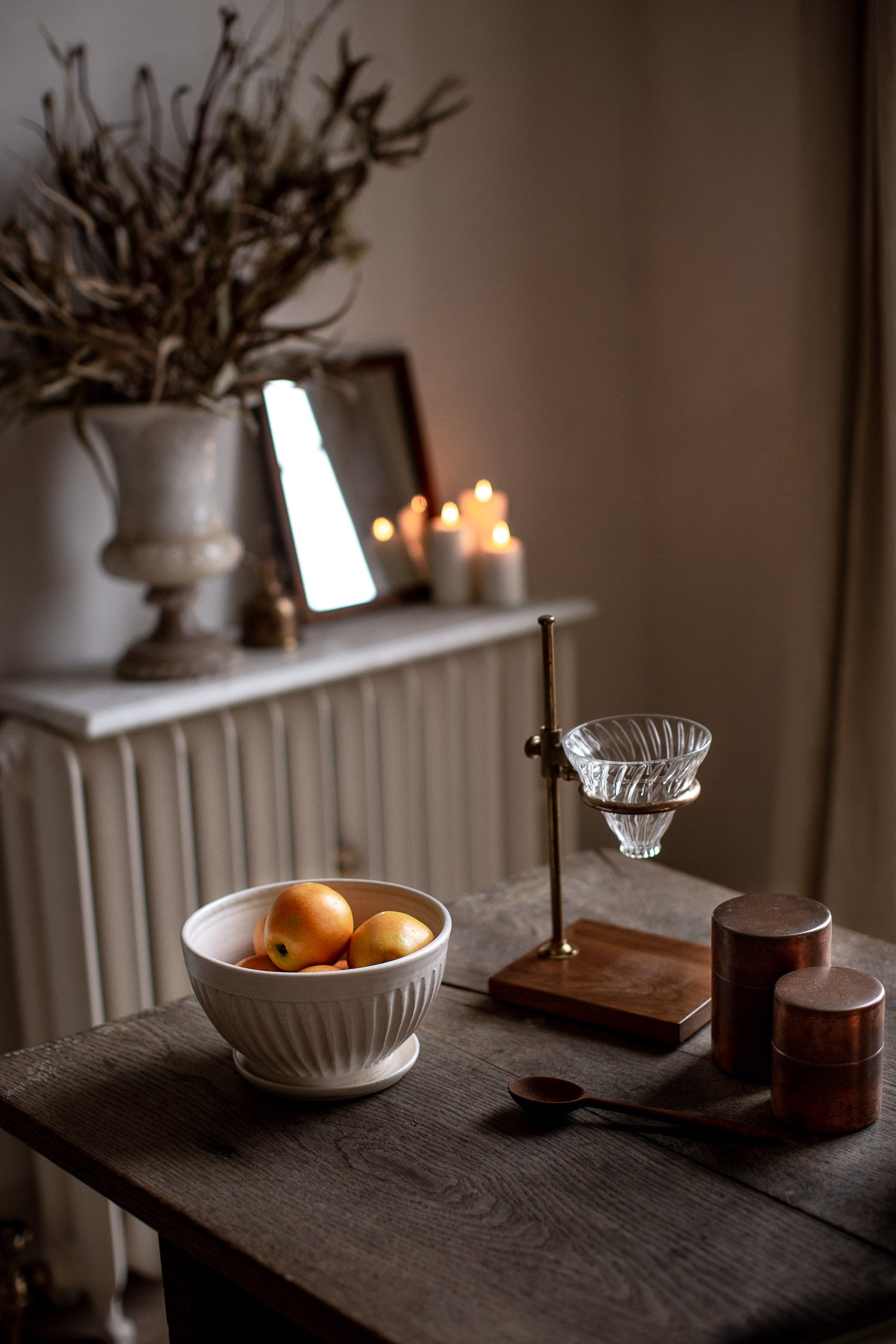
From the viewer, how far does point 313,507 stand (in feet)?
6.68

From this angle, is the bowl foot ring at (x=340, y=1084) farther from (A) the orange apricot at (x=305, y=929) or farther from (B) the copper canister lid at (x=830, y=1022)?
(B) the copper canister lid at (x=830, y=1022)

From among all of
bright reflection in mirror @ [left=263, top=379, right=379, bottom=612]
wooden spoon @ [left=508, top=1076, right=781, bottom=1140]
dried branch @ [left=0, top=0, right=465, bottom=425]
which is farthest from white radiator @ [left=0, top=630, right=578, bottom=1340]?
wooden spoon @ [left=508, top=1076, right=781, bottom=1140]

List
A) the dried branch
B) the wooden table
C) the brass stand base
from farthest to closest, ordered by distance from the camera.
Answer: the dried branch
the brass stand base
the wooden table

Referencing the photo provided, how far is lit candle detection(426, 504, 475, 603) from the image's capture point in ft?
7.03

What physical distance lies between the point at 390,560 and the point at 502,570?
193mm

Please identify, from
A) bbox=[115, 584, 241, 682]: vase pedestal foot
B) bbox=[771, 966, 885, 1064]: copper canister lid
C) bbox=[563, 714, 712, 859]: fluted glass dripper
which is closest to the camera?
bbox=[771, 966, 885, 1064]: copper canister lid

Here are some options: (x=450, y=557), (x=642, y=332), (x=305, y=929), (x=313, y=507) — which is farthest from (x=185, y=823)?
(x=642, y=332)

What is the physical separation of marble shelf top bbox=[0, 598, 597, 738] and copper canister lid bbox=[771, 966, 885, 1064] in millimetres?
958

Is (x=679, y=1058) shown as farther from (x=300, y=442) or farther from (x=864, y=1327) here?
(x=300, y=442)

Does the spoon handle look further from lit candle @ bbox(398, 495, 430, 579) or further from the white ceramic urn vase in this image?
lit candle @ bbox(398, 495, 430, 579)

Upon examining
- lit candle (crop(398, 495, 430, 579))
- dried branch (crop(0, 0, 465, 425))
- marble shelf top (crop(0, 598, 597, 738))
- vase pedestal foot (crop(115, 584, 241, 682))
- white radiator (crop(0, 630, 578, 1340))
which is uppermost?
dried branch (crop(0, 0, 465, 425))

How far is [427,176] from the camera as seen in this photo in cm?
217

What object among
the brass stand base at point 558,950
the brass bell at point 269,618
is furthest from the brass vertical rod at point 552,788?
the brass bell at point 269,618

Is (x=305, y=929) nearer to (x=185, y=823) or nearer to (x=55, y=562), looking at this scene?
(x=185, y=823)
